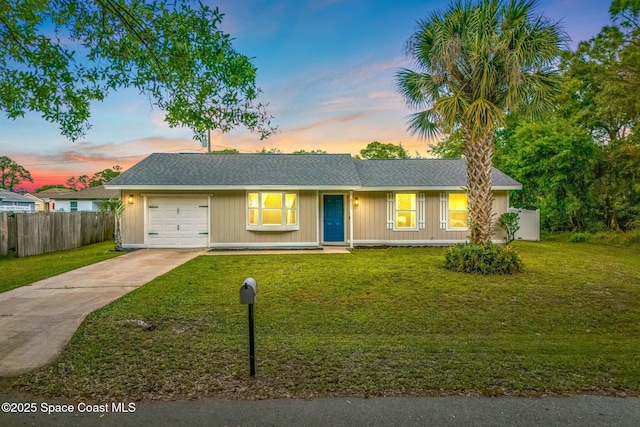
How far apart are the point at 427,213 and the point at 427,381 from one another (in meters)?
11.3

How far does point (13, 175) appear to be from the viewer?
49.6 meters

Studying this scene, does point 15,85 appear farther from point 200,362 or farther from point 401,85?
point 401,85

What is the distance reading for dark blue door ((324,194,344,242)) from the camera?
44.2ft

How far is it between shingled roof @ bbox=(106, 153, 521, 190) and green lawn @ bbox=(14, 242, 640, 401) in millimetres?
5469

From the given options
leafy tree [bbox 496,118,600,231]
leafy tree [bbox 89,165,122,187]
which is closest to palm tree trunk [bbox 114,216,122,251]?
leafy tree [bbox 496,118,600,231]

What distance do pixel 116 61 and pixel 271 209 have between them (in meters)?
8.73

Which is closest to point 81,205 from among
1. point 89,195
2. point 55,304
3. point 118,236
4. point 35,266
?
point 89,195

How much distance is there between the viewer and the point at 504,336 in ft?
13.6

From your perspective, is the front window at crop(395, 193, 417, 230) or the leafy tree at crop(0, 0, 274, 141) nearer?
the leafy tree at crop(0, 0, 274, 141)

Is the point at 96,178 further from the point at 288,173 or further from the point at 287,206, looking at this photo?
the point at 287,206

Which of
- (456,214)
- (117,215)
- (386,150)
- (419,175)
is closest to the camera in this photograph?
(117,215)

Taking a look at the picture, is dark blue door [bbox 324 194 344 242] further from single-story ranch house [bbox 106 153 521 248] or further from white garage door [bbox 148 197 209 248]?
white garage door [bbox 148 197 209 248]

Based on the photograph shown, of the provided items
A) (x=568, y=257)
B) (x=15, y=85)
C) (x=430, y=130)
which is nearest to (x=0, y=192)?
(x=15, y=85)

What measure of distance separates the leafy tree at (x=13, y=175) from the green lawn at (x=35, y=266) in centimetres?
5002
